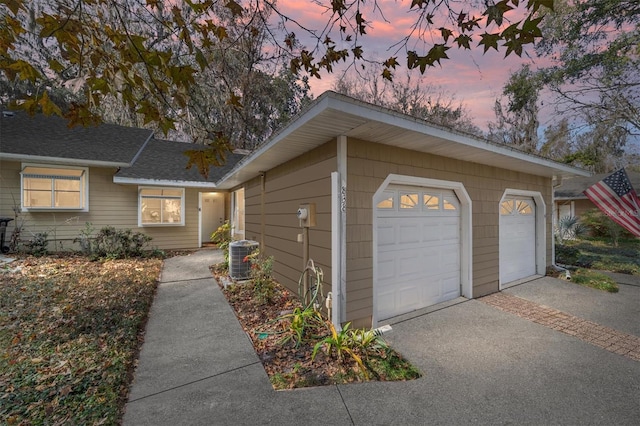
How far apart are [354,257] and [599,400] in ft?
8.52

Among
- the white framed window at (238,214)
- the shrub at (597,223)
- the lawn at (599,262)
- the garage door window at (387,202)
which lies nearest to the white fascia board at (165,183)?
the white framed window at (238,214)

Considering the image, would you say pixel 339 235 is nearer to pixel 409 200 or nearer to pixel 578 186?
pixel 409 200

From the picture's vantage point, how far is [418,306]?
15.1 feet

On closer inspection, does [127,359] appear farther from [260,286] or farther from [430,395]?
[430,395]

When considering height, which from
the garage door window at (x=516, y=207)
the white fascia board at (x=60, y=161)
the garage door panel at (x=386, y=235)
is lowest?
the garage door panel at (x=386, y=235)

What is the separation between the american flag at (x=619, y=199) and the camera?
6398 mm

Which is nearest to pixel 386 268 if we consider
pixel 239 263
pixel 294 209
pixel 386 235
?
pixel 386 235

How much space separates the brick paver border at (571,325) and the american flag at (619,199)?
3742mm

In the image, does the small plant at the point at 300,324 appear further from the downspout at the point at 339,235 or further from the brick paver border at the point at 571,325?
the brick paver border at the point at 571,325

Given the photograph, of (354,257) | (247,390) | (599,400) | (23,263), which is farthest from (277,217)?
(23,263)

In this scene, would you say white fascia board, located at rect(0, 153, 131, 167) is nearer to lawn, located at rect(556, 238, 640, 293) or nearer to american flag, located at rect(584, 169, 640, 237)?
Result: lawn, located at rect(556, 238, 640, 293)

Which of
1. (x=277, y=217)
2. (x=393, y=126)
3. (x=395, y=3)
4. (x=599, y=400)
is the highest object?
(x=395, y=3)

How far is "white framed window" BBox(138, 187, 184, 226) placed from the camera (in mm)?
10039

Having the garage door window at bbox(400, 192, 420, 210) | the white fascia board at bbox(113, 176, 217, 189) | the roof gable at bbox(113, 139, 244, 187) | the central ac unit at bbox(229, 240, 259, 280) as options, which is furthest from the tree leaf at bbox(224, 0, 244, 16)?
the white fascia board at bbox(113, 176, 217, 189)
